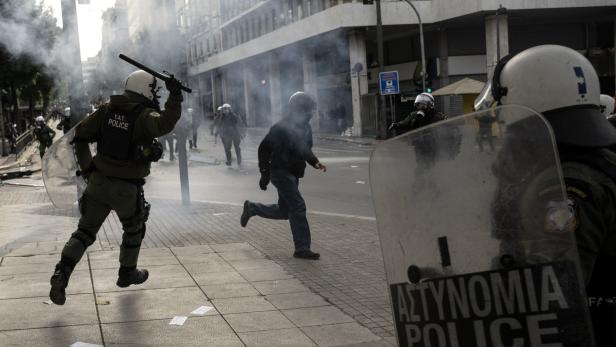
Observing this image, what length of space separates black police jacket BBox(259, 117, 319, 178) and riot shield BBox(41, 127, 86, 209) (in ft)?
6.05

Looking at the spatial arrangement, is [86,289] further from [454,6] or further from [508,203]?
[454,6]

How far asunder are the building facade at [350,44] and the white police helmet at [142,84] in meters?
11.4

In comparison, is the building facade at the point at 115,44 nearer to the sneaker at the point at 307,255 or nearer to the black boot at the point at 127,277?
the sneaker at the point at 307,255

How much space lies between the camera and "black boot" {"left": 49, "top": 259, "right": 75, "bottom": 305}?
4805 mm

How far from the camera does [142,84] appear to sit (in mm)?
5379

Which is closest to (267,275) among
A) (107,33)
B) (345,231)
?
(345,231)

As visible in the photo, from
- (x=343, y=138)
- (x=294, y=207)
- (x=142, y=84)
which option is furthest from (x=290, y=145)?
(x=343, y=138)

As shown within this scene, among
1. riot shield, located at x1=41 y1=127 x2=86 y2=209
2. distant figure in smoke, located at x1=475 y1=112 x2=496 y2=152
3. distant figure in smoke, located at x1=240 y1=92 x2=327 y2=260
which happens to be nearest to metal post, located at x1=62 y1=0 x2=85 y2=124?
riot shield, located at x1=41 y1=127 x2=86 y2=209

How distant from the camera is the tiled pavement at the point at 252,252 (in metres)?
5.41

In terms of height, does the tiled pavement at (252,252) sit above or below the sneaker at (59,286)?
below

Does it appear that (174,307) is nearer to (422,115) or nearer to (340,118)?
(422,115)

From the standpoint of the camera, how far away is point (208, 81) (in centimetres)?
2947

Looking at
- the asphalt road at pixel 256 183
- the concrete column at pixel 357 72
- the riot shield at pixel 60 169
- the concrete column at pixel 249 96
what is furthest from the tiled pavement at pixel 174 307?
the concrete column at pixel 357 72

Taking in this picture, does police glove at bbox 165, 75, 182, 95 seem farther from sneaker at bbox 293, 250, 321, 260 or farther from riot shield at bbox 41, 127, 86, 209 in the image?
sneaker at bbox 293, 250, 321, 260
